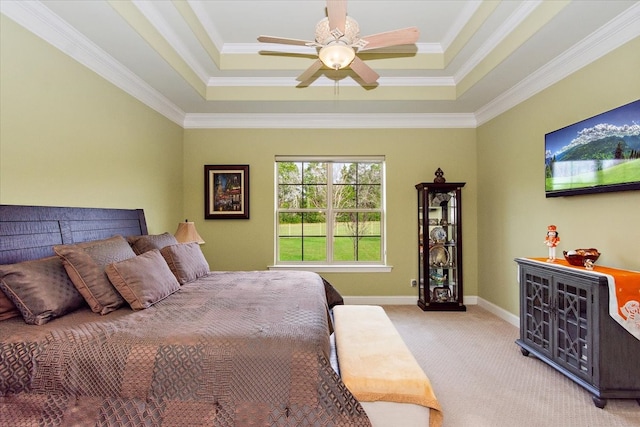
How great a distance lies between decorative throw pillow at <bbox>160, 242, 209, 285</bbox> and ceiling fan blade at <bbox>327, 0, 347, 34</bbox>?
7.14ft

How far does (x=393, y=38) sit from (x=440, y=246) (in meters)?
2.91

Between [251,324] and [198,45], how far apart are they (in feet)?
9.18

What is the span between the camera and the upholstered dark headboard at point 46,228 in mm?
2002

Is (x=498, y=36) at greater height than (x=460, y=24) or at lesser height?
lesser

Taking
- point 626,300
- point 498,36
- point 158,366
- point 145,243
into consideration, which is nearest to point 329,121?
point 498,36

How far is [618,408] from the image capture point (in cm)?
214

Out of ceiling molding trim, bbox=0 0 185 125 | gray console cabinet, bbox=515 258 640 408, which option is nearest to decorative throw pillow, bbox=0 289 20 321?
ceiling molding trim, bbox=0 0 185 125

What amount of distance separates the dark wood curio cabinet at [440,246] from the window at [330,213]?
66cm

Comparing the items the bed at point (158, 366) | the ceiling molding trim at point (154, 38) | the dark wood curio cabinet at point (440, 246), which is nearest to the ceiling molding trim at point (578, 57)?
→ the dark wood curio cabinet at point (440, 246)

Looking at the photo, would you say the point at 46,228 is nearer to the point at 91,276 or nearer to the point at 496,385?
the point at 91,276

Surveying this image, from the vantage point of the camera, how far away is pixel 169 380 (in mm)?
1487

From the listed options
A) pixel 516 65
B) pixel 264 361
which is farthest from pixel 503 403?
pixel 516 65

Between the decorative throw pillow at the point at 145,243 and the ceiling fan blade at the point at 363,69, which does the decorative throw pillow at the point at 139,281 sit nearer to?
the decorative throw pillow at the point at 145,243

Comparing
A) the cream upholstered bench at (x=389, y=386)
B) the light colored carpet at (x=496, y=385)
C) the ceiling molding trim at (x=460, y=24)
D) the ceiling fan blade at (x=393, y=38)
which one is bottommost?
the light colored carpet at (x=496, y=385)
